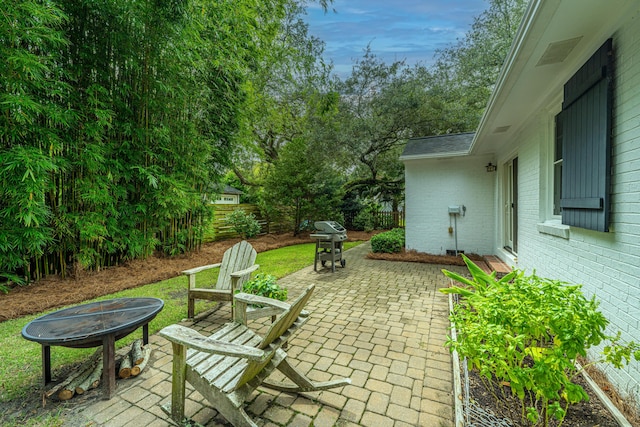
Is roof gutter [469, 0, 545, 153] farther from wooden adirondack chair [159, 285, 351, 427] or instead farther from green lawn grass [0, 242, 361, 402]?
green lawn grass [0, 242, 361, 402]

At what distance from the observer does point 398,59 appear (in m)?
10.7

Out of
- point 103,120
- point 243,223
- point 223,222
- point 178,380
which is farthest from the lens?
point 243,223

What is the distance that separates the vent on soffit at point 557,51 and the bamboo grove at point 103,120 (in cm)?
445

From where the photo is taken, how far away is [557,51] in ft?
7.38

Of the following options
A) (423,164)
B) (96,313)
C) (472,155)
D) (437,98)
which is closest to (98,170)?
(96,313)

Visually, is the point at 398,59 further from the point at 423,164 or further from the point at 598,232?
the point at 598,232

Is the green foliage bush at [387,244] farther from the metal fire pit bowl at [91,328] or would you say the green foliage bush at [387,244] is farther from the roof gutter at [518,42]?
the metal fire pit bowl at [91,328]

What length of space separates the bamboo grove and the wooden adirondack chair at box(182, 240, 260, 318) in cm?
208

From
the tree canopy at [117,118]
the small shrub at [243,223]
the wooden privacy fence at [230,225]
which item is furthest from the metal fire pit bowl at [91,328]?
the small shrub at [243,223]

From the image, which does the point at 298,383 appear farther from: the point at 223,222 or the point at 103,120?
the point at 223,222

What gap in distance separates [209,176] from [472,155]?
20.7 ft

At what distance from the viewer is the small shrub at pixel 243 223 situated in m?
9.30

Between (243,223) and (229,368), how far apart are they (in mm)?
8021

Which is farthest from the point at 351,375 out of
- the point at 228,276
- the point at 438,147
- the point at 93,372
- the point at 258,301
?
the point at 438,147
